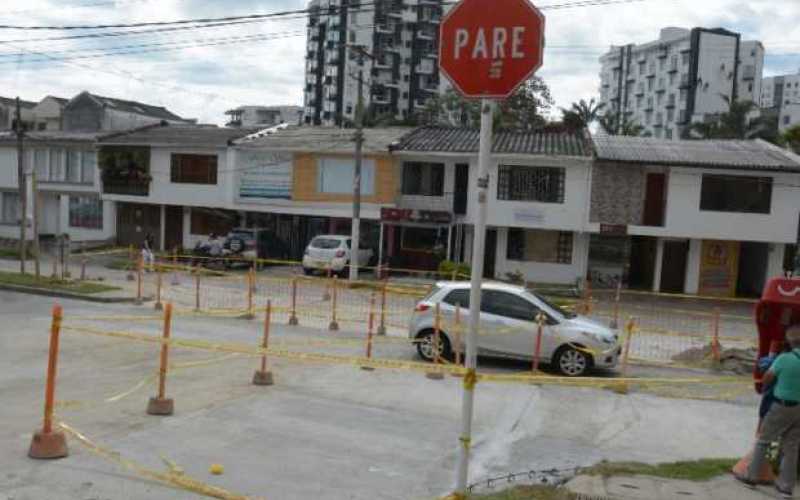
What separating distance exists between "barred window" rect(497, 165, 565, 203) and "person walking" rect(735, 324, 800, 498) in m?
25.9

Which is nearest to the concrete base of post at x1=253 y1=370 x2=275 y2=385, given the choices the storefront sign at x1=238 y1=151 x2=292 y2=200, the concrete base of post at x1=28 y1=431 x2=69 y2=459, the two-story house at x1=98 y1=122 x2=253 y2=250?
the concrete base of post at x1=28 y1=431 x2=69 y2=459

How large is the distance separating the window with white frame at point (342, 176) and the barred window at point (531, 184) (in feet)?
18.4

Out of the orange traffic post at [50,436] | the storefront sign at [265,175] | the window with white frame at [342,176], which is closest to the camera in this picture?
the orange traffic post at [50,436]

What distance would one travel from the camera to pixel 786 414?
679 cm

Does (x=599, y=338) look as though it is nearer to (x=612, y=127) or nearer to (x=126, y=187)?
(x=126, y=187)

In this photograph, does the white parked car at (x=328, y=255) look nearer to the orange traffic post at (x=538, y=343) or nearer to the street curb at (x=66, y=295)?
the street curb at (x=66, y=295)

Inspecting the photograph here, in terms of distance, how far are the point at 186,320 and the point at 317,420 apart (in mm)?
9710

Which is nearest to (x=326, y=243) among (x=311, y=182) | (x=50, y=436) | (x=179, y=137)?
(x=311, y=182)

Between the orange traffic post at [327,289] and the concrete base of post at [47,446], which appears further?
the orange traffic post at [327,289]

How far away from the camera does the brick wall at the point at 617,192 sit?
31953mm

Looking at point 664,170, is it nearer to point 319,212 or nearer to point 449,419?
point 319,212

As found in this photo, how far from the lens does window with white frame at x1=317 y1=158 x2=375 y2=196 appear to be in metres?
34.7

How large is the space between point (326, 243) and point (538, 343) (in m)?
19.1

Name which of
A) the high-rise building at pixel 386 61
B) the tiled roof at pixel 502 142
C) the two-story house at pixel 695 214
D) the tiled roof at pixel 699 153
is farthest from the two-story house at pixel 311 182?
the high-rise building at pixel 386 61
